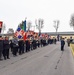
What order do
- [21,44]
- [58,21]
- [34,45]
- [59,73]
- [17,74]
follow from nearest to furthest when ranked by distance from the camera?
[17,74] → [59,73] → [21,44] → [34,45] → [58,21]

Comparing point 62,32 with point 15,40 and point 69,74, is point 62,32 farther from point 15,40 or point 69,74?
point 69,74

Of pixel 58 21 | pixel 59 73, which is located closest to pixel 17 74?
pixel 59 73

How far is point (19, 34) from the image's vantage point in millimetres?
33188

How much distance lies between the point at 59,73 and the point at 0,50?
30.6 ft

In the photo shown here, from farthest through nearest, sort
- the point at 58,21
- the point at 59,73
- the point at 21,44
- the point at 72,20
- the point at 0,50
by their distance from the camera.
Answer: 1. the point at 58,21
2. the point at 72,20
3. the point at 21,44
4. the point at 0,50
5. the point at 59,73

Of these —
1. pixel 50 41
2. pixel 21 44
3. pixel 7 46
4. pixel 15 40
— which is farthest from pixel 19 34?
pixel 50 41

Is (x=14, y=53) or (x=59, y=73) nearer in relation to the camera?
(x=59, y=73)

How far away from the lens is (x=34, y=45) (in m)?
44.0

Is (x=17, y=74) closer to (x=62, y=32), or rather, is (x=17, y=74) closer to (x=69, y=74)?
(x=69, y=74)

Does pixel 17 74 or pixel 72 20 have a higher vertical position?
pixel 72 20

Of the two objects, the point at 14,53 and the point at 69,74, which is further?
the point at 14,53

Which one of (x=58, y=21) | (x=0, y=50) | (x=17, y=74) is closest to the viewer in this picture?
(x=17, y=74)

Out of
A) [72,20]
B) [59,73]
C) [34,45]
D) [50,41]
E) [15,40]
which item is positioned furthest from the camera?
[72,20]

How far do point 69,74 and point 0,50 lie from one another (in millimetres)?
9722
